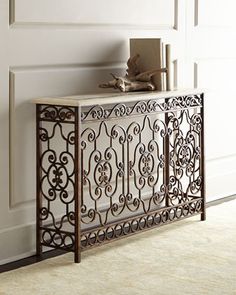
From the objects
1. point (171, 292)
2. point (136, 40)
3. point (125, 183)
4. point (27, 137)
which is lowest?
point (171, 292)

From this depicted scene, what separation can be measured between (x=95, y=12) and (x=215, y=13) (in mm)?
1212

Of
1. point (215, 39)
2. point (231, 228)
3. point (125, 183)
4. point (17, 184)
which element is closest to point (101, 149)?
point (125, 183)

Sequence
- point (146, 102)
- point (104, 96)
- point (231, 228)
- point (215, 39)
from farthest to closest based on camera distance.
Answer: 1. point (215, 39)
2. point (231, 228)
3. point (146, 102)
4. point (104, 96)

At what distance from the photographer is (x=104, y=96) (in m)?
3.42

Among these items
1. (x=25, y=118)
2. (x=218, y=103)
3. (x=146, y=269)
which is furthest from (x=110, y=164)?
(x=218, y=103)

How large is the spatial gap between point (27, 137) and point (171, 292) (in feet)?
3.26

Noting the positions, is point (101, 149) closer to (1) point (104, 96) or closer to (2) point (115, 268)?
(1) point (104, 96)

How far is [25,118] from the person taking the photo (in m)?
3.32

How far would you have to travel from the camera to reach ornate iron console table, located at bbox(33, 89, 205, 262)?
3285 mm

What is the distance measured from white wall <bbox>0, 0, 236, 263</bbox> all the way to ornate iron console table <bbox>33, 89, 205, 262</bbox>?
0.28 ft

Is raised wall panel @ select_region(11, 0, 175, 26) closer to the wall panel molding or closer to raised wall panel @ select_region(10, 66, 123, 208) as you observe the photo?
the wall panel molding

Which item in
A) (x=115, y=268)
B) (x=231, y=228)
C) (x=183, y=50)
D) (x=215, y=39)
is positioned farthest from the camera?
(x=215, y=39)

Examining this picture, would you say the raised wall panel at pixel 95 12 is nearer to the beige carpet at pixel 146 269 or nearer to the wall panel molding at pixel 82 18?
the wall panel molding at pixel 82 18

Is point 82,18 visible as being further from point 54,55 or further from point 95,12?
point 54,55
